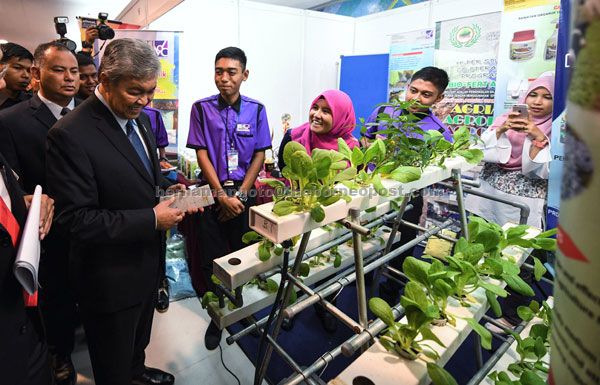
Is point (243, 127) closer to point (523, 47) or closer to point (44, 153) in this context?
point (44, 153)

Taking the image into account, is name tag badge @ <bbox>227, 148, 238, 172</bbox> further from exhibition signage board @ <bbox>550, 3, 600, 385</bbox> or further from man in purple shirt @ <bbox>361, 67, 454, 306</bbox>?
exhibition signage board @ <bbox>550, 3, 600, 385</bbox>

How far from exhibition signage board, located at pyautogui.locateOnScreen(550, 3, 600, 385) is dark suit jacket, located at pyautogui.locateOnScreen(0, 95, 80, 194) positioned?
78.4 inches

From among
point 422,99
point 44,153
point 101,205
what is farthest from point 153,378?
point 422,99

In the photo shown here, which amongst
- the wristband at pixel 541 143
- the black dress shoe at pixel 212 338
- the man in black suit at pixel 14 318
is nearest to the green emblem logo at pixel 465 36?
the wristband at pixel 541 143

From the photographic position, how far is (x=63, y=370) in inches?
68.3

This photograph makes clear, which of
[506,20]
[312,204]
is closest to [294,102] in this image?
[506,20]

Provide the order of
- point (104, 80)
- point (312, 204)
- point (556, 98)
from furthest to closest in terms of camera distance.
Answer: point (556, 98) < point (104, 80) < point (312, 204)

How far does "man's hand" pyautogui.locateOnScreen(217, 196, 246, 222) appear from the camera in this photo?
2.09 metres

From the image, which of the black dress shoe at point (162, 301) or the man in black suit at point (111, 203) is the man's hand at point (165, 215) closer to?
the man in black suit at point (111, 203)

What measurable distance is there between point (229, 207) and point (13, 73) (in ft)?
5.75

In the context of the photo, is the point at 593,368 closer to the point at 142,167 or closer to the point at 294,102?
the point at 142,167

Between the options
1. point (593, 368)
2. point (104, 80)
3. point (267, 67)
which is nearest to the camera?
point (593, 368)

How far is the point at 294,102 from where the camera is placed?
4414 mm

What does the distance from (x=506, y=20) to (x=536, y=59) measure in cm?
45
